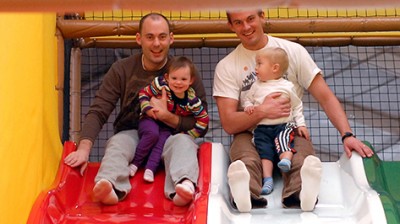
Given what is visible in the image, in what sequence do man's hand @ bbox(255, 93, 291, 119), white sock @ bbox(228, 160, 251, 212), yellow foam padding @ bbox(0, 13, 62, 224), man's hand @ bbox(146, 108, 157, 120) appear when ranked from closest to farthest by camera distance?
1. yellow foam padding @ bbox(0, 13, 62, 224)
2. white sock @ bbox(228, 160, 251, 212)
3. man's hand @ bbox(255, 93, 291, 119)
4. man's hand @ bbox(146, 108, 157, 120)

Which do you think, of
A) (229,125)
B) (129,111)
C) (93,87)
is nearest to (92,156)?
(93,87)

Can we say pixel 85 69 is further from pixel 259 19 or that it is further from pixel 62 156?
pixel 259 19

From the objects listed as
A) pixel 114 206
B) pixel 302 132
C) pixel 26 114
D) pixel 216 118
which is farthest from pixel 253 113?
pixel 216 118

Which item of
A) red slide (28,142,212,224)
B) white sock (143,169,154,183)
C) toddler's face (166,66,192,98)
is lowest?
red slide (28,142,212,224)

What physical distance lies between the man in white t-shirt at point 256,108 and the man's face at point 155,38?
211 mm

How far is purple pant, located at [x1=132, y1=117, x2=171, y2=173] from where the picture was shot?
2.39 meters

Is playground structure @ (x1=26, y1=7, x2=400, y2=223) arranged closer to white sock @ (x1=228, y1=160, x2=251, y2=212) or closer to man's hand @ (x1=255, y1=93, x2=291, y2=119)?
white sock @ (x1=228, y1=160, x2=251, y2=212)

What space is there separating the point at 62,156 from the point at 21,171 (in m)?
0.41

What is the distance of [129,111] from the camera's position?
2543mm

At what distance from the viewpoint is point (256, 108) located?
232 cm

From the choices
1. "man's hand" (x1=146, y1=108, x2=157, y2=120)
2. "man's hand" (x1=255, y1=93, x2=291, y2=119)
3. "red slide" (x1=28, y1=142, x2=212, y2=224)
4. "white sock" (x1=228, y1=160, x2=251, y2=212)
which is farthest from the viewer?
"man's hand" (x1=146, y1=108, x2=157, y2=120)

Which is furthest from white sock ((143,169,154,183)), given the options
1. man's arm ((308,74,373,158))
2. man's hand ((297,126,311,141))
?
man's arm ((308,74,373,158))

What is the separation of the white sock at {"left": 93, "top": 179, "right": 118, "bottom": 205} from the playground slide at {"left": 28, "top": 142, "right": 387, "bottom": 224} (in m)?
0.03

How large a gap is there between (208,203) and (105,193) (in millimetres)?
351
